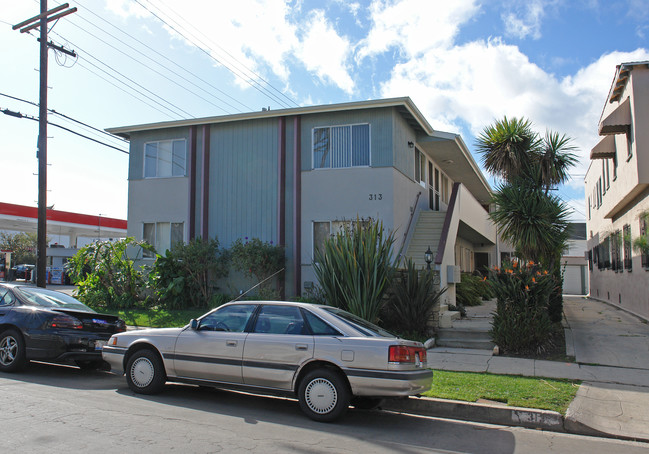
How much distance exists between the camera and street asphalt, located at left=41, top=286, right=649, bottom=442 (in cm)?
665

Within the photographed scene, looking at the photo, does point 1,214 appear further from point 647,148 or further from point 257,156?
point 647,148

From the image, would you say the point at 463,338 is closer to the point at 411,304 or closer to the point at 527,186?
the point at 411,304

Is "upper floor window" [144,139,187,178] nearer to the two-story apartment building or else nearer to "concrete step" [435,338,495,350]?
the two-story apartment building

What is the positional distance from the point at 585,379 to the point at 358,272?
16.8 feet

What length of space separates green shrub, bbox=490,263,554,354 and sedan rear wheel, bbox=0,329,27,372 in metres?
8.92

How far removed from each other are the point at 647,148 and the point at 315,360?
36.4 feet

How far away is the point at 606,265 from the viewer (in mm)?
22875

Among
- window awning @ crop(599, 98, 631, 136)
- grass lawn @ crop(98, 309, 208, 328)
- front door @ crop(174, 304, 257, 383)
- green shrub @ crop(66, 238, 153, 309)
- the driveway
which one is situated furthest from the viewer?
green shrub @ crop(66, 238, 153, 309)

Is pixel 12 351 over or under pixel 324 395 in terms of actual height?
over

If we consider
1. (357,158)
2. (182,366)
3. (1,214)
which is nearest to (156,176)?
(357,158)

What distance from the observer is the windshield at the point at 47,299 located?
31.9ft

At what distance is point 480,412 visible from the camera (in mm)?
7059

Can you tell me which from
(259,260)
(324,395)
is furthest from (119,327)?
(259,260)

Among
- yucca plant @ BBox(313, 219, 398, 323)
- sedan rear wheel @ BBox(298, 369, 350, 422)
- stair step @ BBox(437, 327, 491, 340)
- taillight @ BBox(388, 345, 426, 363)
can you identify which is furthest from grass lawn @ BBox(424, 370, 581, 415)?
yucca plant @ BBox(313, 219, 398, 323)
